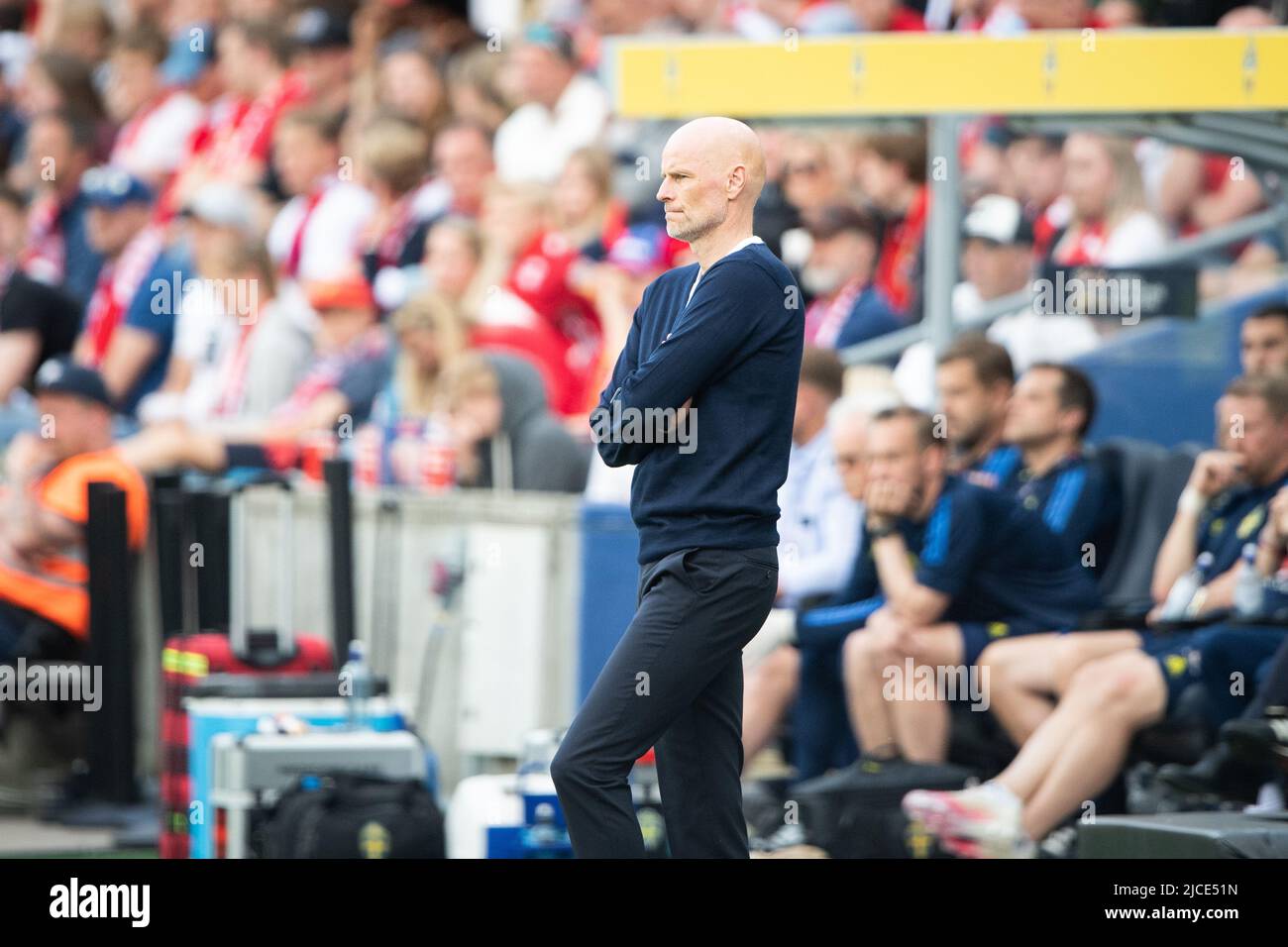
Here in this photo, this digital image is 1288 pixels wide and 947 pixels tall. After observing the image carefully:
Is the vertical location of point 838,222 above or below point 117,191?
below

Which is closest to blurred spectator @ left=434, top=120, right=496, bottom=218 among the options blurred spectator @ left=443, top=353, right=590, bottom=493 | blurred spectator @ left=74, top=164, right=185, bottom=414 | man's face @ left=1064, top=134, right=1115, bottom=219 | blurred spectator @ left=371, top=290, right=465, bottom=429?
blurred spectator @ left=74, top=164, right=185, bottom=414

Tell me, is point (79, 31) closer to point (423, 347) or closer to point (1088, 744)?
point (423, 347)

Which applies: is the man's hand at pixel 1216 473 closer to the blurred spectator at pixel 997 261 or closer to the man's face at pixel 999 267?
the blurred spectator at pixel 997 261

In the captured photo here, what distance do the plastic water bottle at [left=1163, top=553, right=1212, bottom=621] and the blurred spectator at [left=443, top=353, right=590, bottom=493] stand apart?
8.00ft

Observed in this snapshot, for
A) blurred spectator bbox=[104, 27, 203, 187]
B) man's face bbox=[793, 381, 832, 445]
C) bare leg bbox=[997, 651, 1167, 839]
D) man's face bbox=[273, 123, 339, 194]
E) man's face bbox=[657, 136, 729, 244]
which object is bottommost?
bare leg bbox=[997, 651, 1167, 839]

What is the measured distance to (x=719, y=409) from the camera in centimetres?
502

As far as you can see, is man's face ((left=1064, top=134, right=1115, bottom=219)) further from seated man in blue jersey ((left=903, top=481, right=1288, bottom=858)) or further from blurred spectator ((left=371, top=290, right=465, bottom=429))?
seated man in blue jersey ((left=903, top=481, right=1288, bottom=858))

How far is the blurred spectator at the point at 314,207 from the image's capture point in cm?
1202

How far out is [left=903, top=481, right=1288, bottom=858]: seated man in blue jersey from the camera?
281 inches

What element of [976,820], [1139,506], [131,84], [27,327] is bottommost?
[976,820]

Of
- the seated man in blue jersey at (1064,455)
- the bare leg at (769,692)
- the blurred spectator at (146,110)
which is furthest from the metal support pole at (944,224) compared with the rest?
the blurred spectator at (146,110)

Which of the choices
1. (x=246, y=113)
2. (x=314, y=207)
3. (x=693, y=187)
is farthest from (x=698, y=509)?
(x=246, y=113)

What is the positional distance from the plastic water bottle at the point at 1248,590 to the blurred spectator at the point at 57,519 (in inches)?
165

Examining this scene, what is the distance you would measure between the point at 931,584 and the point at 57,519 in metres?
3.60
